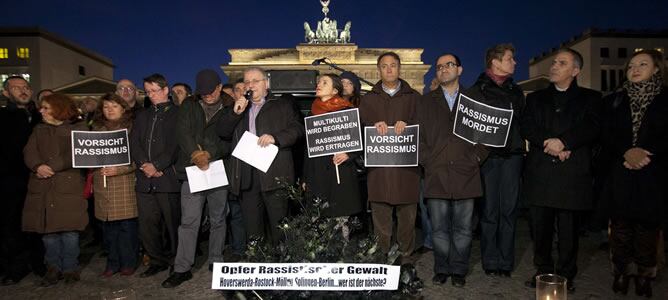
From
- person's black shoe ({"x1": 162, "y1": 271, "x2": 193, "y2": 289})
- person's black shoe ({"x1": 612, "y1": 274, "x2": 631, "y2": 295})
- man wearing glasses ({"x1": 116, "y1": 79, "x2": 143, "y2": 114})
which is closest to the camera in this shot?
person's black shoe ({"x1": 612, "y1": 274, "x2": 631, "y2": 295})

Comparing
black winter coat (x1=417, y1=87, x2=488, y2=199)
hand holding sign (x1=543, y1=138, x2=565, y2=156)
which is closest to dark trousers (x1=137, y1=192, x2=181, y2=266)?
black winter coat (x1=417, y1=87, x2=488, y2=199)

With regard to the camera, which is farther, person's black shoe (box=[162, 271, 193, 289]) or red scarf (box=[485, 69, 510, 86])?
person's black shoe (box=[162, 271, 193, 289])

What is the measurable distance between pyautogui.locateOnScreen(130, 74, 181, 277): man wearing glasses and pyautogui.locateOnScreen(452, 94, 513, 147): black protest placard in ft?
9.46

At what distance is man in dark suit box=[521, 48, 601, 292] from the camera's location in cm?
432

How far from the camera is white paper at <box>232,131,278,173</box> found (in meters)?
4.52

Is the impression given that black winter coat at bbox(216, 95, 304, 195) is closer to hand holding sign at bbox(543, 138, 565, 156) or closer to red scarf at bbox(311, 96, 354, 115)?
red scarf at bbox(311, 96, 354, 115)

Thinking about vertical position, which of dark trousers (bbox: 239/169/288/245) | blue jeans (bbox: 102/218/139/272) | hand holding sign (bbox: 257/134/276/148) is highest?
hand holding sign (bbox: 257/134/276/148)

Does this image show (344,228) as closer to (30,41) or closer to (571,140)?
(571,140)

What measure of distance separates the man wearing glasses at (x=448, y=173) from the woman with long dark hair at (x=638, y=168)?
118cm

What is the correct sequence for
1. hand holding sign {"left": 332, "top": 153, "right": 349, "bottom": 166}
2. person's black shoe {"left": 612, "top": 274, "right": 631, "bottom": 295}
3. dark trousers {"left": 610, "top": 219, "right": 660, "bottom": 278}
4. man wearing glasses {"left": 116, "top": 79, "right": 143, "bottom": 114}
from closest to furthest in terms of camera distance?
dark trousers {"left": 610, "top": 219, "right": 660, "bottom": 278}, person's black shoe {"left": 612, "top": 274, "right": 631, "bottom": 295}, hand holding sign {"left": 332, "top": 153, "right": 349, "bottom": 166}, man wearing glasses {"left": 116, "top": 79, "right": 143, "bottom": 114}

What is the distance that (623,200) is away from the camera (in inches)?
167

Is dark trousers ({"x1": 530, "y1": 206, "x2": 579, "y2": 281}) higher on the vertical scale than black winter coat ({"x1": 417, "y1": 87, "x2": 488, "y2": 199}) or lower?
lower

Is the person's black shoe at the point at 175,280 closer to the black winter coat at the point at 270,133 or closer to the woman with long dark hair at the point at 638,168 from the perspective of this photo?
the black winter coat at the point at 270,133

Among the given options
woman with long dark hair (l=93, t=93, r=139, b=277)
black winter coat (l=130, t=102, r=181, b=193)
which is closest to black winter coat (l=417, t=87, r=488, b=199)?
black winter coat (l=130, t=102, r=181, b=193)
